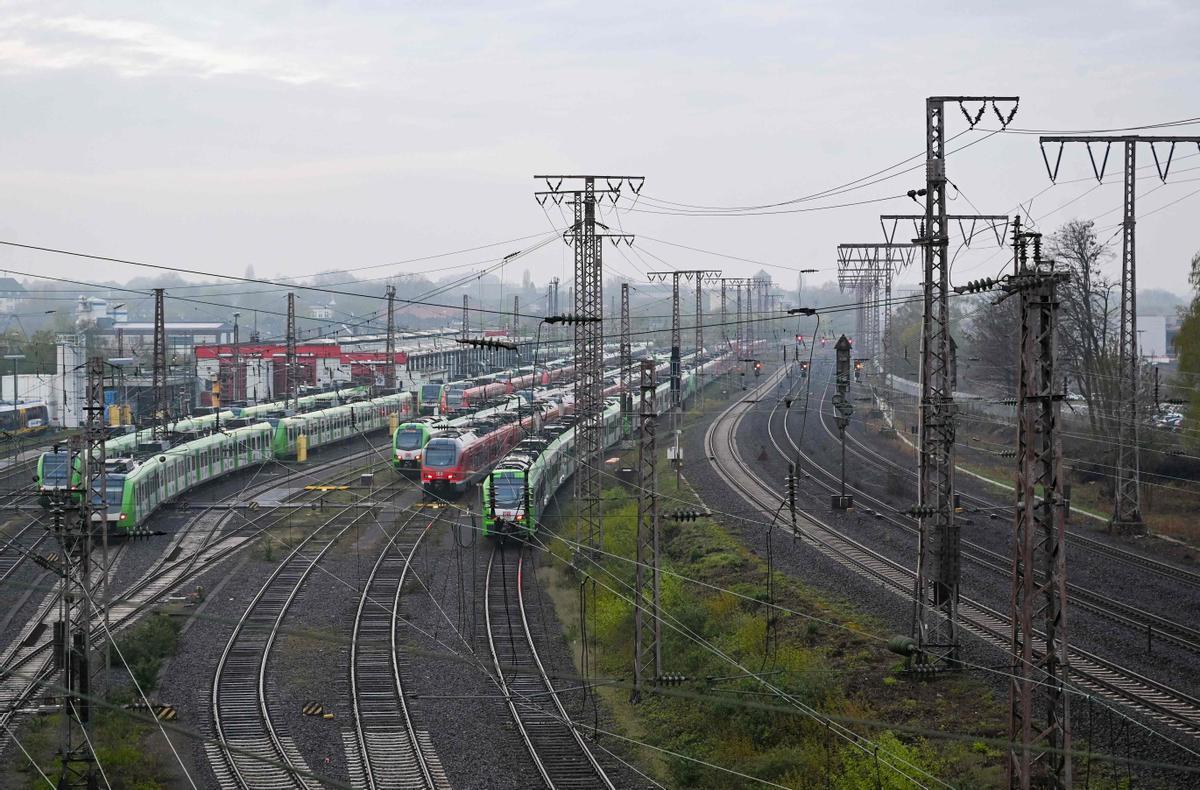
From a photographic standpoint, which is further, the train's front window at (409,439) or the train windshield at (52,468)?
the train's front window at (409,439)

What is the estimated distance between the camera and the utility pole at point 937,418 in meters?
15.5

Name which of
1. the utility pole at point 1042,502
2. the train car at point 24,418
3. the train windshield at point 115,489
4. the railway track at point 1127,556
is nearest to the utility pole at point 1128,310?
the railway track at point 1127,556

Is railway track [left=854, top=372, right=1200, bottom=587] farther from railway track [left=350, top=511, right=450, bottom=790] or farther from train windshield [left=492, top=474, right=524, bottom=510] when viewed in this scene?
railway track [left=350, top=511, right=450, bottom=790]

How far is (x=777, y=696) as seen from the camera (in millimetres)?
15711

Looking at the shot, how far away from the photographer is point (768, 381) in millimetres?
83188

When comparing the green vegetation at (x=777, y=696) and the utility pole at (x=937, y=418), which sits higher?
the utility pole at (x=937, y=418)

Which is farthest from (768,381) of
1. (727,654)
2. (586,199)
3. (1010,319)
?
(727,654)

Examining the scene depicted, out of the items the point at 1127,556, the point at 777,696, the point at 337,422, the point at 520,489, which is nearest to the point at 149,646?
the point at 777,696

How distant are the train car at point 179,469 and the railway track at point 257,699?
3.30m

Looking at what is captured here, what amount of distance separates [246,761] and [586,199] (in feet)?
42.5

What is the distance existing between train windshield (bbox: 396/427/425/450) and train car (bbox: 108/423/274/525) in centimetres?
508

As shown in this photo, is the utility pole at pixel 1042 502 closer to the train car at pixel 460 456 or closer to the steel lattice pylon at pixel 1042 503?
the steel lattice pylon at pixel 1042 503

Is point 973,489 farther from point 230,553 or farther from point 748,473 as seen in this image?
point 230,553

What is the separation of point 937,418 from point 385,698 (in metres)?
8.74
